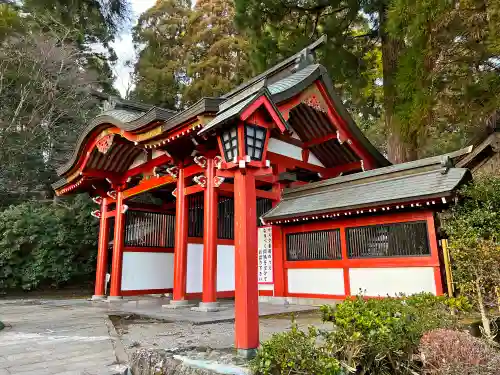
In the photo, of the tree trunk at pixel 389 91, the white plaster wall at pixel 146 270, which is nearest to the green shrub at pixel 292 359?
the white plaster wall at pixel 146 270

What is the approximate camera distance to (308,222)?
27.8 ft

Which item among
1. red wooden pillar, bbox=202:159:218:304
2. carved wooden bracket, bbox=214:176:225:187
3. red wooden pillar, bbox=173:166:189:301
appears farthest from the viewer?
red wooden pillar, bbox=173:166:189:301

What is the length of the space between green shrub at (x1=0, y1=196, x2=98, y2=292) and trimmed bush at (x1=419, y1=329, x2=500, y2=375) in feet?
48.0

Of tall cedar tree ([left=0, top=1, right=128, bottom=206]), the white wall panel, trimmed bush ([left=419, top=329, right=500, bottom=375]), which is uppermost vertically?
tall cedar tree ([left=0, top=1, right=128, bottom=206])

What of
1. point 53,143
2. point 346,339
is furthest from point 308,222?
point 53,143

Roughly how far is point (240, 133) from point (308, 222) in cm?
480

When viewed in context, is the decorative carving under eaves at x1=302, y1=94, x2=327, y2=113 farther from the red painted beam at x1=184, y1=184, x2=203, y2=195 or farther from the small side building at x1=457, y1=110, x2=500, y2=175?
the small side building at x1=457, y1=110, x2=500, y2=175

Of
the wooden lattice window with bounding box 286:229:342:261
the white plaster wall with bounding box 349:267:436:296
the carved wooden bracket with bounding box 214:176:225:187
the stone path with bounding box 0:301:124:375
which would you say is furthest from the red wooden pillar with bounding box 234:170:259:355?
the wooden lattice window with bounding box 286:229:342:261

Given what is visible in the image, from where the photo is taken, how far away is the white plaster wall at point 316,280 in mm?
7887

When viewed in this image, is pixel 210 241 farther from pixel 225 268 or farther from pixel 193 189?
pixel 225 268

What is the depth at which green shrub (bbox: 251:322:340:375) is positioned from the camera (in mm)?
2732

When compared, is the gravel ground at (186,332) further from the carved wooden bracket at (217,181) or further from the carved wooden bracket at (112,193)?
the carved wooden bracket at (112,193)

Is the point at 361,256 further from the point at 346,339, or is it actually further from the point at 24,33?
the point at 24,33

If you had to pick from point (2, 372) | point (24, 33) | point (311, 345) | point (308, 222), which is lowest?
point (2, 372)
